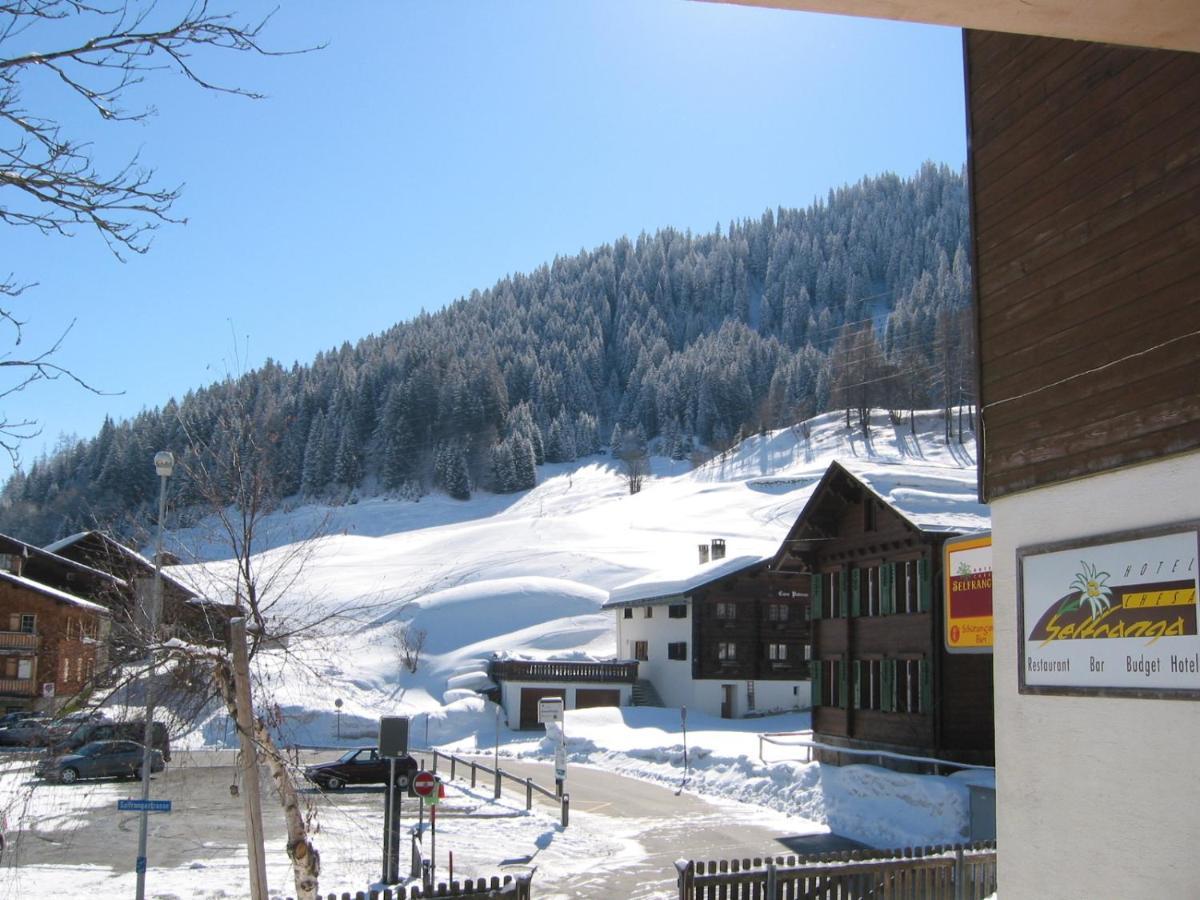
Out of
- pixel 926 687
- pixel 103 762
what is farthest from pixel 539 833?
pixel 103 762

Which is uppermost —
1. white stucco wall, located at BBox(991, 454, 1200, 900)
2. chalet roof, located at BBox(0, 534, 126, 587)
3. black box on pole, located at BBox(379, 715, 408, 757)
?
chalet roof, located at BBox(0, 534, 126, 587)

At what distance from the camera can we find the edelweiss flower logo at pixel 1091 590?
9.05m

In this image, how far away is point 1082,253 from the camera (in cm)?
954

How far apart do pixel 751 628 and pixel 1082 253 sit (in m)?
47.4

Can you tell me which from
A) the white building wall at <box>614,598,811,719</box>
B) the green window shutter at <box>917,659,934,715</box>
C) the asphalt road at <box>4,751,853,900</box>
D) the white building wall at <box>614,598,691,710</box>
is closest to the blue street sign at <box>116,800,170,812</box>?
the asphalt road at <box>4,751,853,900</box>

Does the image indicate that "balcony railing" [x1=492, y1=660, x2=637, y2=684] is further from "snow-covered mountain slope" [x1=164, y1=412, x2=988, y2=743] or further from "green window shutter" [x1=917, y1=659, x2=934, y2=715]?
"green window shutter" [x1=917, y1=659, x2=934, y2=715]

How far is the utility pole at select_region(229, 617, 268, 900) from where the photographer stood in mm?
11391

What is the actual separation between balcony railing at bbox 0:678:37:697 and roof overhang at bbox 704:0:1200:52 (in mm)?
61360

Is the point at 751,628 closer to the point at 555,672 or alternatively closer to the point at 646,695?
the point at 646,695

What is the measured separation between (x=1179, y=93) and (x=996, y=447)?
3586 mm

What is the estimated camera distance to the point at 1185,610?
27.1ft

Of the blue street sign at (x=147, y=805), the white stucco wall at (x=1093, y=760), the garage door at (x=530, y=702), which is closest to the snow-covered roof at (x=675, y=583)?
the garage door at (x=530, y=702)

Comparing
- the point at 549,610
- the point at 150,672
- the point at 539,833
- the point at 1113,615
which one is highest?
the point at 1113,615

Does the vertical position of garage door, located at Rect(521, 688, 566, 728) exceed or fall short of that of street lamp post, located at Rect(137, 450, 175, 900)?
it falls short
